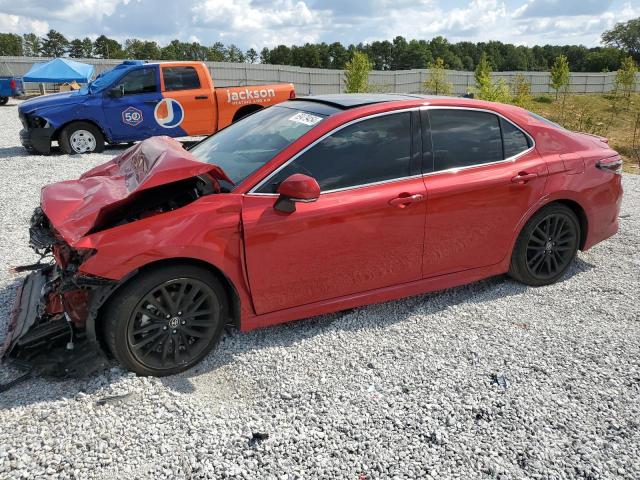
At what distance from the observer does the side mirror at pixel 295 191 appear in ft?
10.6

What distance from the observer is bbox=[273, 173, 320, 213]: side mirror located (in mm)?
3229

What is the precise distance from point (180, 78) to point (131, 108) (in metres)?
1.22

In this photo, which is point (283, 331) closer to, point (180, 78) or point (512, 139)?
point (512, 139)

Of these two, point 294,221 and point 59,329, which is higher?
point 294,221

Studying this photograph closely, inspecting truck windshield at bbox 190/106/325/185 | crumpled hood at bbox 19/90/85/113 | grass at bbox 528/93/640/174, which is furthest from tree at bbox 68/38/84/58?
truck windshield at bbox 190/106/325/185

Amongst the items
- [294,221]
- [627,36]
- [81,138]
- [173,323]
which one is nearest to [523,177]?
[294,221]

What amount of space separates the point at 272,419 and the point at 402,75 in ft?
107

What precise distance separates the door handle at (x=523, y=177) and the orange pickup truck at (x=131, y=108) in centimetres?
831

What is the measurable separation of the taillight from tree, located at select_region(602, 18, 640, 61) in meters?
116

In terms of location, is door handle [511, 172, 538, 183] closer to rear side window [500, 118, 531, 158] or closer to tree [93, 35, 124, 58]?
rear side window [500, 118, 531, 158]

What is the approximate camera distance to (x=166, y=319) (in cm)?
321

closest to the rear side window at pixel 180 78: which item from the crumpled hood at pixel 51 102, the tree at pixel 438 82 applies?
the crumpled hood at pixel 51 102

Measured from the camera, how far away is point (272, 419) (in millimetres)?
2959

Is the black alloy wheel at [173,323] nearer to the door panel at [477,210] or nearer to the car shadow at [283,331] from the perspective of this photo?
the car shadow at [283,331]
